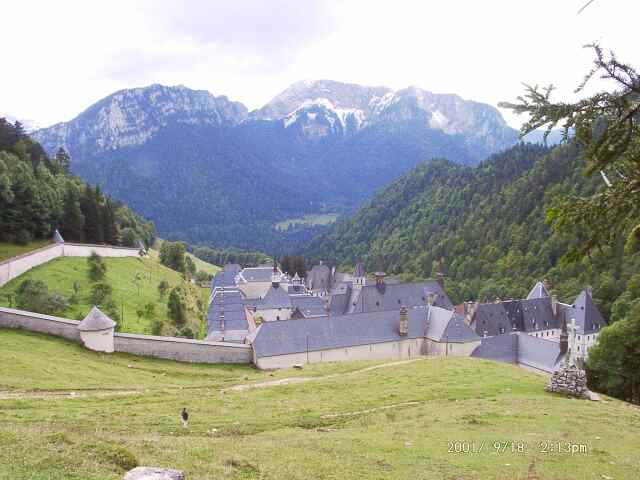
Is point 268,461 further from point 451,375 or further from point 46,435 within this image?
point 451,375

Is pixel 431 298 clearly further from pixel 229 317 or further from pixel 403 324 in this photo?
pixel 229 317

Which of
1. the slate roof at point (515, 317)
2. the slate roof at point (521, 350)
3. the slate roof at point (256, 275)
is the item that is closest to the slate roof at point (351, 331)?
the slate roof at point (521, 350)

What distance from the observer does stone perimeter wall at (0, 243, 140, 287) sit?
5509cm

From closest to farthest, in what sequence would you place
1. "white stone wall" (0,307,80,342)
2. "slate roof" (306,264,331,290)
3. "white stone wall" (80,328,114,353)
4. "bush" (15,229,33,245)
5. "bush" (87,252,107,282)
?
1. "white stone wall" (0,307,80,342)
2. "white stone wall" (80,328,114,353)
3. "bush" (87,252,107,282)
4. "bush" (15,229,33,245)
5. "slate roof" (306,264,331,290)

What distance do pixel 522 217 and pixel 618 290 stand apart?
5646cm

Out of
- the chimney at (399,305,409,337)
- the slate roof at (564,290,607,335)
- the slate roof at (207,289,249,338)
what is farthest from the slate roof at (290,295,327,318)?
the slate roof at (564,290,607,335)

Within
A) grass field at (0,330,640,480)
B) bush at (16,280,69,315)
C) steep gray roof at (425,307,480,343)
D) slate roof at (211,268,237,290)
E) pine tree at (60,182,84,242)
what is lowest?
grass field at (0,330,640,480)

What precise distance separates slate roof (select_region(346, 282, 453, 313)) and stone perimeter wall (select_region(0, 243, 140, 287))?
136 feet

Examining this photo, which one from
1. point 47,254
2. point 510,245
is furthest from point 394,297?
point 510,245

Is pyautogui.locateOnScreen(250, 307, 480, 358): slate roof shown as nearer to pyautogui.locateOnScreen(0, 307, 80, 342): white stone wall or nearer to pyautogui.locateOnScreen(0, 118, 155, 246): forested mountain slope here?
pyautogui.locateOnScreen(0, 307, 80, 342): white stone wall

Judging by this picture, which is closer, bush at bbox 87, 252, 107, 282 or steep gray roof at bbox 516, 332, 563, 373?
steep gray roof at bbox 516, 332, 563, 373

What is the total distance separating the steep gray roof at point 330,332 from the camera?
51.3 meters

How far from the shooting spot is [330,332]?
56.2 metres

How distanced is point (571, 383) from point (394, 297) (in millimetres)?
49402
